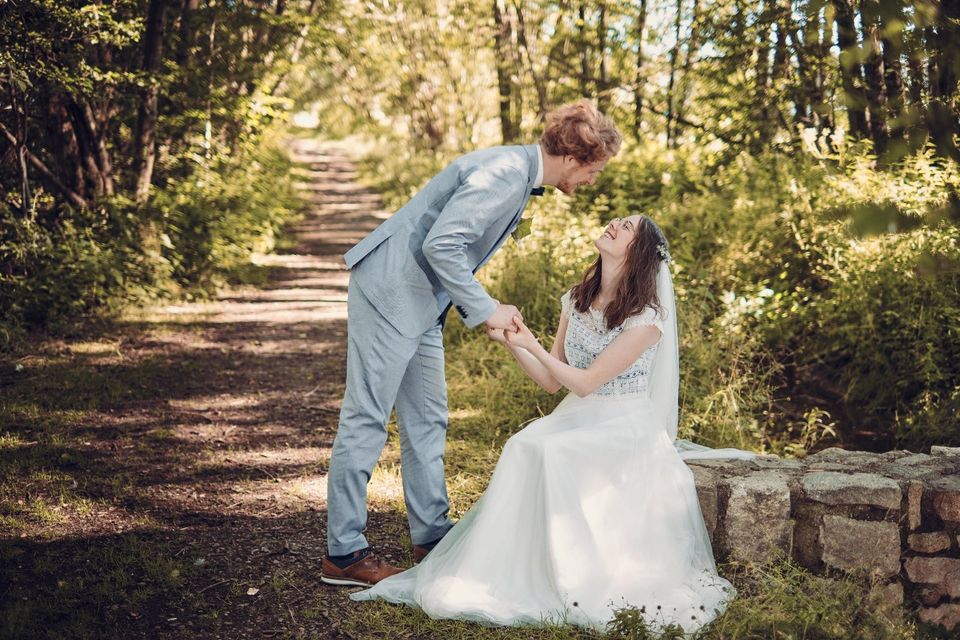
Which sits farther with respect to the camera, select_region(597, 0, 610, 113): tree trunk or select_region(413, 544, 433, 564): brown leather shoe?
select_region(597, 0, 610, 113): tree trunk

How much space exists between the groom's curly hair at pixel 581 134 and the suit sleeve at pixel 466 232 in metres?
0.21

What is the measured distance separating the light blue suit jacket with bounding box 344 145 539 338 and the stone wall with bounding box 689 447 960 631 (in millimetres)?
1359

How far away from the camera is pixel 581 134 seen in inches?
123

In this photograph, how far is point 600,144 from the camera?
3.14m

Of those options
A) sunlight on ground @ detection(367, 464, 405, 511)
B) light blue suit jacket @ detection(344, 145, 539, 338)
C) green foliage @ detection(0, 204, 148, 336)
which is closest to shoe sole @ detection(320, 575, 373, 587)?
sunlight on ground @ detection(367, 464, 405, 511)

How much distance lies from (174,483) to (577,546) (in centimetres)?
246

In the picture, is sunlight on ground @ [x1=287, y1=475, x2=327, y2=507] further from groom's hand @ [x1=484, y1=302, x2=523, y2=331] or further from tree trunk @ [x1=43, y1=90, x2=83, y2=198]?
tree trunk @ [x1=43, y1=90, x2=83, y2=198]

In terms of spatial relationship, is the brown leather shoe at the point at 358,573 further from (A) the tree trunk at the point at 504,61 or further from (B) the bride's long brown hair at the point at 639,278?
(A) the tree trunk at the point at 504,61

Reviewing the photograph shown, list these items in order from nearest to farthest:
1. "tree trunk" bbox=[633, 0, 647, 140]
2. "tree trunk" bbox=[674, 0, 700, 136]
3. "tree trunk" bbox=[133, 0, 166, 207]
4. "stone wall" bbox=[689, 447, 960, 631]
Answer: "stone wall" bbox=[689, 447, 960, 631] < "tree trunk" bbox=[133, 0, 166, 207] < "tree trunk" bbox=[674, 0, 700, 136] < "tree trunk" bbox=[633, 0, 647, 140]

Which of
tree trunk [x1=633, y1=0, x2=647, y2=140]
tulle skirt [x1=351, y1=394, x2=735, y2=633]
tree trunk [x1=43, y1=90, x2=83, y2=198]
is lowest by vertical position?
tulle skirt [x1=351, y1=394, x2=735, y2=633]

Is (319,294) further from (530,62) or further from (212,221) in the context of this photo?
(530,62)

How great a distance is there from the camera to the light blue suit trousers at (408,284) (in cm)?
310

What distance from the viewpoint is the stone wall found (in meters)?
3.38

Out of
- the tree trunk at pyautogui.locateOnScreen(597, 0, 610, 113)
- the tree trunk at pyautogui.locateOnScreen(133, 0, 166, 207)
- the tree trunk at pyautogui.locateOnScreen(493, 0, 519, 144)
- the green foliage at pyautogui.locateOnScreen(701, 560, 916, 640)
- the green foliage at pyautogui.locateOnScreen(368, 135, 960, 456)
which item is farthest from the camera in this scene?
the tree trunk at pyautogui.locateOnScreen(493, 0, 519, 144)
